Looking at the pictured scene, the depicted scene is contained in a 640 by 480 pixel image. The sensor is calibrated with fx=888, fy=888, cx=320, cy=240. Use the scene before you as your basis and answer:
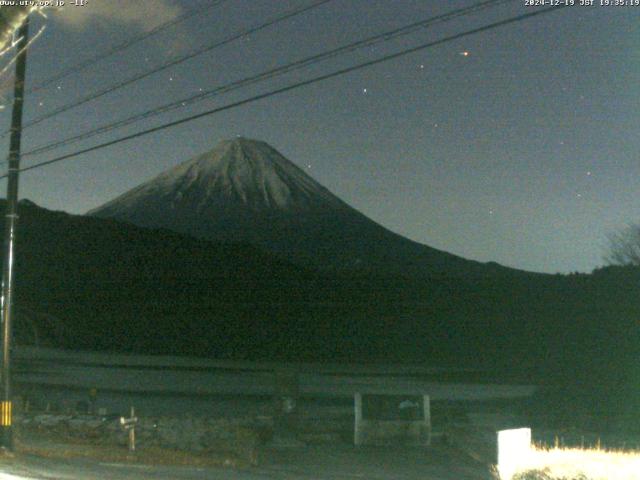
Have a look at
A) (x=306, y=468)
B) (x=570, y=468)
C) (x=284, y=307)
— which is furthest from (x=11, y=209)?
(x=284, y=307)

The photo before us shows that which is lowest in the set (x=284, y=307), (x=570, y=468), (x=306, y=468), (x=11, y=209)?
(x=306, y=468)

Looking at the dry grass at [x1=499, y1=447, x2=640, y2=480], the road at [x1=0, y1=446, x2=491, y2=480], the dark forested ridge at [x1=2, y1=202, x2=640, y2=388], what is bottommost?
the road at [x1=0, y1=446, x2=491, y2=480]

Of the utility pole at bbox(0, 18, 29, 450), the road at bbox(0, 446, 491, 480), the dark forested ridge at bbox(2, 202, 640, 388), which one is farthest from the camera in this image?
the dark forested ridge at bbox(2, 202, 640, 388)

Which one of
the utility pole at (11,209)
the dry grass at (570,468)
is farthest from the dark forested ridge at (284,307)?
the utility pole at (11,209)

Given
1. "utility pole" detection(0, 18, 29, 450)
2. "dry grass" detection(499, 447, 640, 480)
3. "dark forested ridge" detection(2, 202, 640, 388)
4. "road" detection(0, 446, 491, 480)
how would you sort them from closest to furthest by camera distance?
1. "dry grass" detection(499, 447, 640, 480)
2. "road" detection(0, 446, 491, 480)
3. "utility pole" detection(0, 18, 29, 450)
4. "dark forested ridge" detection(2, 202, 640, 388)

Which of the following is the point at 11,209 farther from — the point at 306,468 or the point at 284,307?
the point at 284,307

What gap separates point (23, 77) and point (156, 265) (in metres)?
107

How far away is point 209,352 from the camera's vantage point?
82.9 m

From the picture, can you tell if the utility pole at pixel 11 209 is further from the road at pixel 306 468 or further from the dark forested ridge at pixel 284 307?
the dark forested ridge at pixel 284 307

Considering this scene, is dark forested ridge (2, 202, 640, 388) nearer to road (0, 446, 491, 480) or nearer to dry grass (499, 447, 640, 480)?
road (0, 446, 491, 480)

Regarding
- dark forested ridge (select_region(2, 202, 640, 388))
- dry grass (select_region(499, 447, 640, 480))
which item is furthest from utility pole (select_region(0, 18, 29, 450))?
dark forested ridge (select_region(2, 202, 640, 388))

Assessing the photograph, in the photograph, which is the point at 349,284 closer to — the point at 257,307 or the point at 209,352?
Answer: the point at 257,307

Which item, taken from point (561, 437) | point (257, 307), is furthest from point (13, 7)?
point (257, 307)

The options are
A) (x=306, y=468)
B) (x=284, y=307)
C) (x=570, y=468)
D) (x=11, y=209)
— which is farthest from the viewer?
(x=284, y=307)
